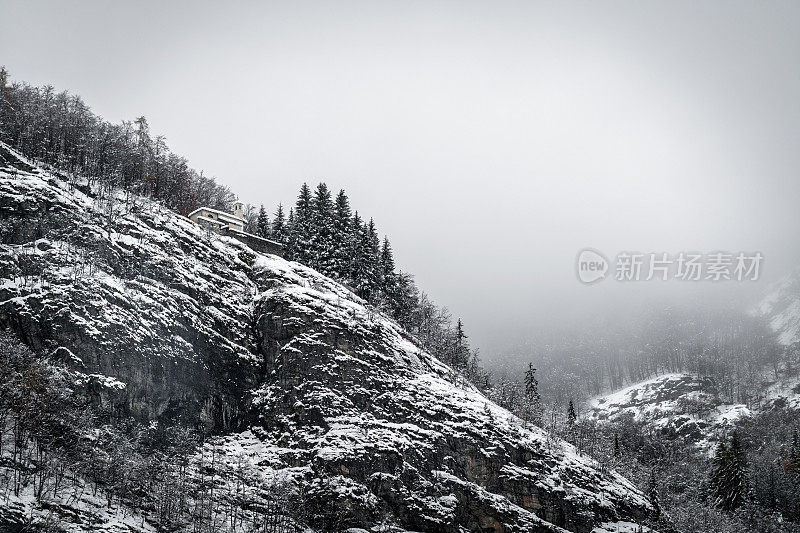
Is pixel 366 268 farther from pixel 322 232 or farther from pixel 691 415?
pixel 691 415

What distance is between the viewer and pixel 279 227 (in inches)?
3787

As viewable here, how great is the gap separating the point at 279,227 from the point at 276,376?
128 ft

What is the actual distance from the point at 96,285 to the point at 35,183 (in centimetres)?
1621

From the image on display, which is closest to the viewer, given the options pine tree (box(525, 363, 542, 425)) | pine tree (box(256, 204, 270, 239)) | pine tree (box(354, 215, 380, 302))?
pine tree (box(525, 363, 542, 425))

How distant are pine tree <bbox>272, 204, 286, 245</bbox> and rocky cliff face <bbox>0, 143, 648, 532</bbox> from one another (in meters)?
22.5

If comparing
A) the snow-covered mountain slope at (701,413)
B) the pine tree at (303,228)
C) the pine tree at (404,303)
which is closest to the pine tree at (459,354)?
the pine tree at (404,303)

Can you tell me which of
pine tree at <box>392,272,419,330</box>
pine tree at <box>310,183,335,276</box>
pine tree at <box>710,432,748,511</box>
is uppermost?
pine tree at <box>310,183,335,276</box>

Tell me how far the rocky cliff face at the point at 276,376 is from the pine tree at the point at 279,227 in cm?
2254

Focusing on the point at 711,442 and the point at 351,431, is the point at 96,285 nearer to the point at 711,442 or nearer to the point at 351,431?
the point at 351,431

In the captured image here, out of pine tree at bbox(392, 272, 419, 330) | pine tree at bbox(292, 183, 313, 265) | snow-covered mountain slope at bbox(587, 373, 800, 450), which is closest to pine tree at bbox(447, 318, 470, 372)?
pine tree at bbox(392, 272, 419, 330)

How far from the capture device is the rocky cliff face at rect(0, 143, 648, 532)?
53.3 metres

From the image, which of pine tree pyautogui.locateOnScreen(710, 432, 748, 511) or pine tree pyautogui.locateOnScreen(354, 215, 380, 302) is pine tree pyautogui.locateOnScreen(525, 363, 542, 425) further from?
pine tree pyautogui.locateOnScreen(710, 432, 748, 511)

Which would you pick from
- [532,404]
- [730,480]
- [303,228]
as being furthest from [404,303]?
[730,480]

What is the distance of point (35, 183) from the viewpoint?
6250cm
